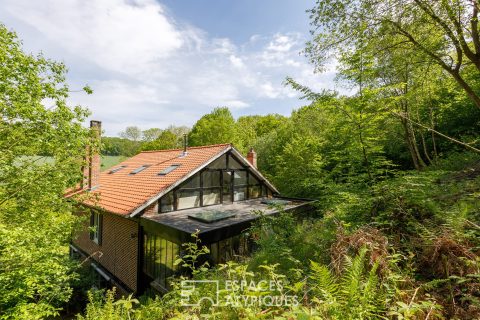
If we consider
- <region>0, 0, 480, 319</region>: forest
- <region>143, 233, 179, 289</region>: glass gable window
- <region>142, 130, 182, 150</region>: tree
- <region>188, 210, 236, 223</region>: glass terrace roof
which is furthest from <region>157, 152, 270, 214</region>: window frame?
<region>142, 130, 182, 150</region>: tree

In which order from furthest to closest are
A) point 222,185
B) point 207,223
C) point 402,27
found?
point 222,185 → point 207,223 → point 402,27

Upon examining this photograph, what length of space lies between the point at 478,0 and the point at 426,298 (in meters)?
6.76

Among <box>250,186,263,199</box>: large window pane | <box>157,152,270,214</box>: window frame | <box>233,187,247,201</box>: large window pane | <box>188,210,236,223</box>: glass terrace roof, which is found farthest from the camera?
<box>250,186,263,199</box>: large window pane

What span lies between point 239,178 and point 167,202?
4.56 m

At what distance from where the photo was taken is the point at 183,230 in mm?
7523

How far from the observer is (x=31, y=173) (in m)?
6.38

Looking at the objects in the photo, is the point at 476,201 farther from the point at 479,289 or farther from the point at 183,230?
the point at 183,230

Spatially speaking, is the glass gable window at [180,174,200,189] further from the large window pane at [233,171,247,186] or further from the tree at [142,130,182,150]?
the tree at [142,130,182,150]

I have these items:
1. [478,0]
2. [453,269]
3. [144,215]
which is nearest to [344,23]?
[478,0]

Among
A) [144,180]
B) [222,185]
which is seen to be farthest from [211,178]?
[144,180]

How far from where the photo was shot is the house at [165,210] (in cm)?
867

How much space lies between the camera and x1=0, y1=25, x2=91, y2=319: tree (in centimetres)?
598

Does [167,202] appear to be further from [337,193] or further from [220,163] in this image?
[337,193]

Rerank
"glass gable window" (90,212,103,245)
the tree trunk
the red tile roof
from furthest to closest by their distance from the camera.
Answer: "glass gable window" (90,212,103,245) < the red tile roof < the tree trunk
